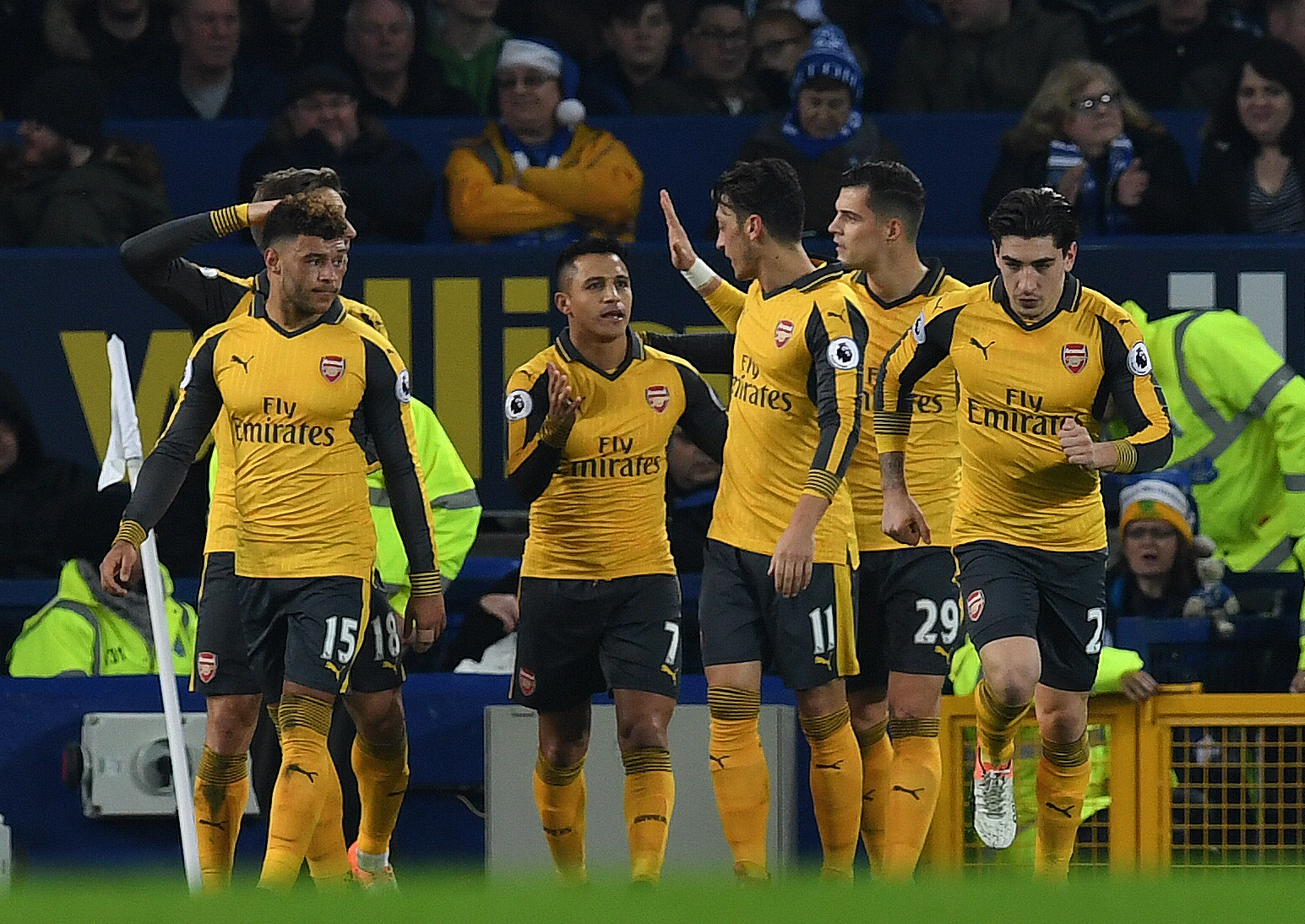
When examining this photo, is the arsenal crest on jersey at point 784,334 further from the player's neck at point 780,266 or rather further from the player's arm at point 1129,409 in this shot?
the player's arm at point 1129,409

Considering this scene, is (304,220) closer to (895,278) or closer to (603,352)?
(603,352)

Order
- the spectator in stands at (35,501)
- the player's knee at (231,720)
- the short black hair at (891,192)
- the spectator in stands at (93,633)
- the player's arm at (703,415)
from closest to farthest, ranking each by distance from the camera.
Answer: the player's knee at (231,720) < the player's arm at (703,415) < the short black hair at (891,192) < the spectator in stands at (93,633) < the spectator in stands at (35,501)

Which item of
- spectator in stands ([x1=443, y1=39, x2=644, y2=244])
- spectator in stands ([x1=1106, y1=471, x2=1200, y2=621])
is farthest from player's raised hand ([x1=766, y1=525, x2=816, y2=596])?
spectator in stands ([x1=443, y1=39, x2=644, y2=244])

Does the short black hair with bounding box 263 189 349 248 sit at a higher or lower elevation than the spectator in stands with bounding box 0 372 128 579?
higher

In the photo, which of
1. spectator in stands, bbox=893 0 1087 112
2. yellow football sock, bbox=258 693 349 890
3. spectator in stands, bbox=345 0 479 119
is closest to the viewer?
yellow football sock, bbox=258 693 349 890

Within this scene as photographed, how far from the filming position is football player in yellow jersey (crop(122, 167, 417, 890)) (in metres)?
8.59

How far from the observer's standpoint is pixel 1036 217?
27.2ft

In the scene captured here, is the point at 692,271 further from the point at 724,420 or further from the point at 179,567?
the point at 179,567

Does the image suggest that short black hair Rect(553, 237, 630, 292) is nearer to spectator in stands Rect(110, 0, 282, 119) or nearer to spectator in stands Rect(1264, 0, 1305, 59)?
spectator in stands Rect(110, 0, 282, 119)

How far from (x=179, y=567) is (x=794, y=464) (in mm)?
3307

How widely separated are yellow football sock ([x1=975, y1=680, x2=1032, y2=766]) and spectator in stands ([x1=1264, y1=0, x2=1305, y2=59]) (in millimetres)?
5184

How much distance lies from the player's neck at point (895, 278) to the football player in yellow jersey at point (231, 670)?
5.47 feet

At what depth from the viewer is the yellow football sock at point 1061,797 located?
27.8 feet

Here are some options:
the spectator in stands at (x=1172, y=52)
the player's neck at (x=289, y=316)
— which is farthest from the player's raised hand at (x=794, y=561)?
the spectator in stands at (x=1172, y=52)
